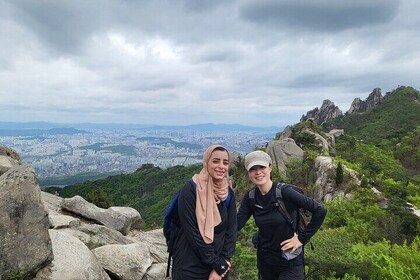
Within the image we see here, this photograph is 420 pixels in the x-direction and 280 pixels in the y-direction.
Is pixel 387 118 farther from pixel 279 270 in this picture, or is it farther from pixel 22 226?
pixel 22 226

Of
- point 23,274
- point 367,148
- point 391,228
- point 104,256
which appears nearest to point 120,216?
point 104,256

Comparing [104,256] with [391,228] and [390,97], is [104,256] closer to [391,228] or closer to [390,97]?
[391,228]

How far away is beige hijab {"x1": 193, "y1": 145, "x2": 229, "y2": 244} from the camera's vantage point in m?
3.68

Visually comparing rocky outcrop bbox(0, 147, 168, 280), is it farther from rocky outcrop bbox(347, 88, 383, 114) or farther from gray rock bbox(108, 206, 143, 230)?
rocky outcrop bbox(347, 88, 383, 114)

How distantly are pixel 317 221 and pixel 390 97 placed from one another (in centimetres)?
10299

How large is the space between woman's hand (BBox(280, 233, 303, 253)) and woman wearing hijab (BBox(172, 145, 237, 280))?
746 millimetres

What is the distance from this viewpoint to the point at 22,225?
5.69 meters

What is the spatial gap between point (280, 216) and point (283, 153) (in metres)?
33.9

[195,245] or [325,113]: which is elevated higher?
[325,113]

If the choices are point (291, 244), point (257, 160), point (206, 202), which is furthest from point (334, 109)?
point (206, 202)

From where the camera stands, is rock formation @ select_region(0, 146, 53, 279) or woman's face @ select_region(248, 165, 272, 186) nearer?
woman's face @ select_region(248, 165, 272, 186)

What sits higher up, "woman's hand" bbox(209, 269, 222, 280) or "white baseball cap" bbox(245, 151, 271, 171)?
"white baseball cap" bbox(245, 151, 271, 171)

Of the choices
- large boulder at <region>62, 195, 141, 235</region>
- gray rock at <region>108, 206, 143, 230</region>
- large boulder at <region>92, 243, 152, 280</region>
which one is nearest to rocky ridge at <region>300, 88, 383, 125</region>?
gray rock at <region>108, 206, 143, 230</region>

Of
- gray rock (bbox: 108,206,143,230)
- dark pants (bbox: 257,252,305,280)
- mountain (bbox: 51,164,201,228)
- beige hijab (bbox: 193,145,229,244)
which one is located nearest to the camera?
beige hijab (bbox: 193,145,229,244)
